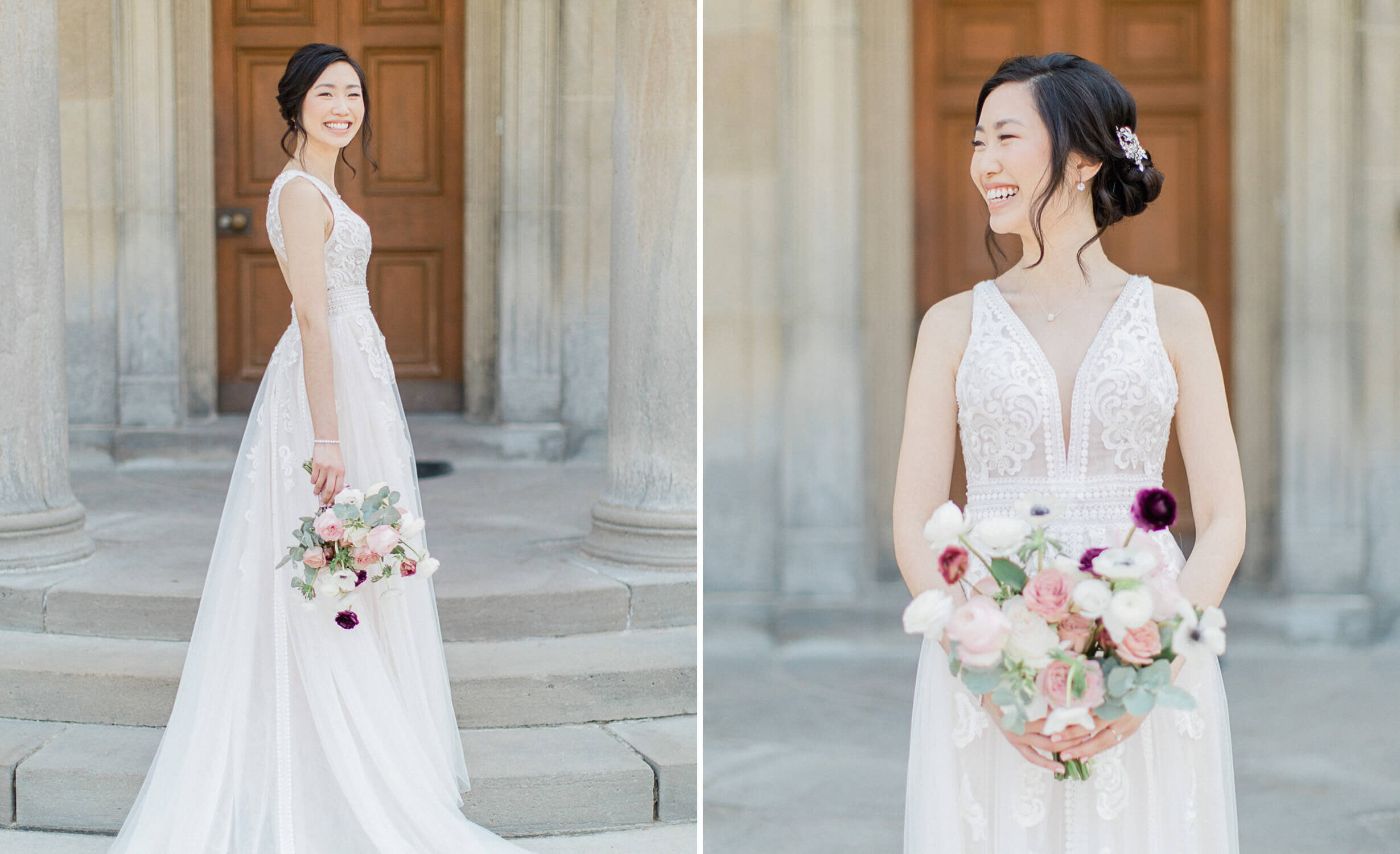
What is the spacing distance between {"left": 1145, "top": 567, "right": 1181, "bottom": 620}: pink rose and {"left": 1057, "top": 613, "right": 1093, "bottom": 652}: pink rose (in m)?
0.10

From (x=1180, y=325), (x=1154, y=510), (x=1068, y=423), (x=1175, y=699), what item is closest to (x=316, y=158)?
(x=1068, y=423)

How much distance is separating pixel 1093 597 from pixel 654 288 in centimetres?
371

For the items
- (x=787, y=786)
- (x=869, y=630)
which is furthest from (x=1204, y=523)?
(x=869, y=630)

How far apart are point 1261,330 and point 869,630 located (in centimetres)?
266

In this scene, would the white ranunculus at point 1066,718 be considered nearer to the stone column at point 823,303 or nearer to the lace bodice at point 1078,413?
the lace bodice at point 1078,413

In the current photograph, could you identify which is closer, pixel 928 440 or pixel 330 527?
pixel 928 440

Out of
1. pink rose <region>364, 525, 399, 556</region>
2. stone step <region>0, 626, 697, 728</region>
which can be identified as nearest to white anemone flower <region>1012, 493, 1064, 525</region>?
pink rose <region>364, 525, 399, 556</region>

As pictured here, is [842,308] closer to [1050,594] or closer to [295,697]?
[295,697]

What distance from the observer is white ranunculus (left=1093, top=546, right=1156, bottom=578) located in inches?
73.0

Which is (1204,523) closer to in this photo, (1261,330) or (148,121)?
(1261,330)

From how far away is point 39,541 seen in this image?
5141mm

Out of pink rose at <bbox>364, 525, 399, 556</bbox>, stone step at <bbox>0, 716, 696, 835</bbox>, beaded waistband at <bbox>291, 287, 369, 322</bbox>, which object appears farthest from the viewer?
stone step at <bbox>0, 716, 696, 835</bbox>

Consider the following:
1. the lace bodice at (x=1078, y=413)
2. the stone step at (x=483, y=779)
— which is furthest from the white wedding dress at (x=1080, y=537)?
the stone step at (x=483, y=779)

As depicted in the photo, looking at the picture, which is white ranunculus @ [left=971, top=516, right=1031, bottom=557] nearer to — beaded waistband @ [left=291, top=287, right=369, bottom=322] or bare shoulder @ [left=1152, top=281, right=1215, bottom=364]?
bare shoulder @ [left=1152, top=281, right=1215, bottom=364]
